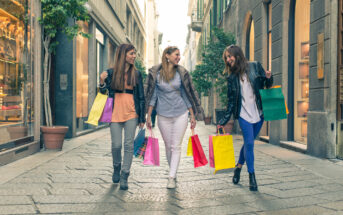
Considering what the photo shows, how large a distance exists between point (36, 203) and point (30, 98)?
416 centimetres

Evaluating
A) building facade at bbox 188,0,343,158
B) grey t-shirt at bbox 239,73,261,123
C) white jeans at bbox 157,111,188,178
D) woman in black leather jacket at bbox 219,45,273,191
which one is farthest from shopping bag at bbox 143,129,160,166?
building facade at bbox 188,0,343,158

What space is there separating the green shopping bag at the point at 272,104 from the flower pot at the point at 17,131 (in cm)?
438

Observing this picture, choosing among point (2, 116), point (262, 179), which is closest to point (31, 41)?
point (2, 116)

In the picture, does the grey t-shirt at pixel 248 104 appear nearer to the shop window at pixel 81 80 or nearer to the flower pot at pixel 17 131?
the flower pot at pixel 17 131

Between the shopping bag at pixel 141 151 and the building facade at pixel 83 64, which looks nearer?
the shopping bag at pixel 141 151

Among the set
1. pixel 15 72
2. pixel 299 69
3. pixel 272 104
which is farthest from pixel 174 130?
pixel 299 69

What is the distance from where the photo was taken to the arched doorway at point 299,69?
27.5 feet

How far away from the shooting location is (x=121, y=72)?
4.54 m

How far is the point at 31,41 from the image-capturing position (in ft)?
25.3

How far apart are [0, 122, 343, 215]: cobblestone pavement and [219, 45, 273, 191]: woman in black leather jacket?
2.01ft

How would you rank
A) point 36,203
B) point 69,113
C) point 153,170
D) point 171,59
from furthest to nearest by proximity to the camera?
point 69,113 < point 153,170 < point 171,59 < point 36,203

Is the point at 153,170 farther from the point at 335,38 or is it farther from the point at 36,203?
the point at 335,38

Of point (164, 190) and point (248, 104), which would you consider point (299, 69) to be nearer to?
point (248, 104)

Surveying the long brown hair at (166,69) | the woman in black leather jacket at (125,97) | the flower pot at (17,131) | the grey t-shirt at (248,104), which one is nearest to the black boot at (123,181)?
the woman in black leather jacket at (125,97)
